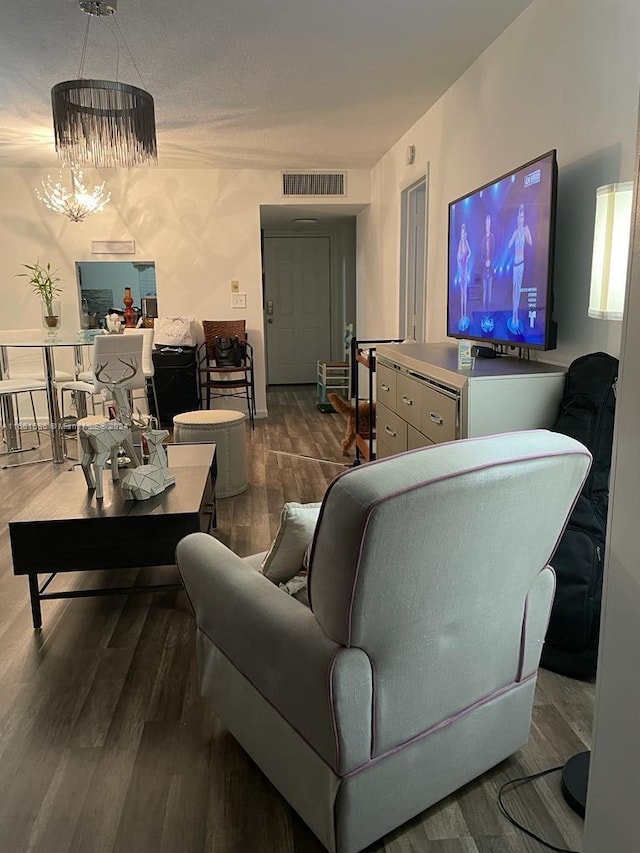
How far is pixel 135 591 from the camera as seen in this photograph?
7.98 feet

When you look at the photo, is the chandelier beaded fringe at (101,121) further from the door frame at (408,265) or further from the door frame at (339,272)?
the door frame at (339,272)

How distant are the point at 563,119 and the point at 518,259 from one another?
56 centimetres

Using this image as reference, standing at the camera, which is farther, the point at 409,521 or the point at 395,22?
the point at 395,22

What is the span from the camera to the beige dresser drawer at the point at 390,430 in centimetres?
336

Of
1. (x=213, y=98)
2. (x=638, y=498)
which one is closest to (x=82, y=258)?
(x=213, y=98)

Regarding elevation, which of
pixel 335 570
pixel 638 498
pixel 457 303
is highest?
pixel 457 303

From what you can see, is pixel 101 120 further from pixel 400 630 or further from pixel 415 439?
pixel 400 630

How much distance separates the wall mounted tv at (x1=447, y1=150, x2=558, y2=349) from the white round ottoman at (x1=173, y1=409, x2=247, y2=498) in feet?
4.77

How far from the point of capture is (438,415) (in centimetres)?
265

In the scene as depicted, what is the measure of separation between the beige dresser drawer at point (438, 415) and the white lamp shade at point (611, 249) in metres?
0.73

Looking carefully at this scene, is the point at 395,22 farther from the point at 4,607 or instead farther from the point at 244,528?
the point at 4,607

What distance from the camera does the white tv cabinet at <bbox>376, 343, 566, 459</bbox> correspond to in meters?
2.34

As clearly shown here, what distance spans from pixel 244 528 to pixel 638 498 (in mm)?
2526

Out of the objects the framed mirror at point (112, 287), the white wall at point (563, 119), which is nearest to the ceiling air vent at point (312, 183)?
the framed mirror at point (112, 287)
